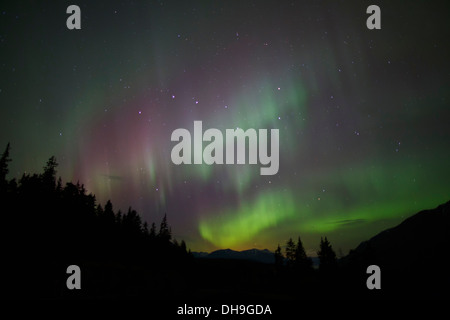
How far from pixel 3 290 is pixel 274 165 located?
30994 millimetres

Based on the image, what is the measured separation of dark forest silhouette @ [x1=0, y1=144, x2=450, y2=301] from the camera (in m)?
28.0

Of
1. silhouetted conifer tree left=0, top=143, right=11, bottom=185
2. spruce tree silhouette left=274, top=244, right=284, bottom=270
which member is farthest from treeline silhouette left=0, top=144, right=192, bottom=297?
spruce tree silhouette left=274, top=244, right=284, bottom=270

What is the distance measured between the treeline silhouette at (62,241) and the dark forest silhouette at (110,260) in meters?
0.10

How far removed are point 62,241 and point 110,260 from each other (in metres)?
9.32

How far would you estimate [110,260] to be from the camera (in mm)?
46094

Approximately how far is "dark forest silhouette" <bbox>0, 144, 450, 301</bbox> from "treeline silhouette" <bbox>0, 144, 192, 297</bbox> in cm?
10

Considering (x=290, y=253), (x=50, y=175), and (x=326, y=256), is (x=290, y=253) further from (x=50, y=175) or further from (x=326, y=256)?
(x=50, y=175)

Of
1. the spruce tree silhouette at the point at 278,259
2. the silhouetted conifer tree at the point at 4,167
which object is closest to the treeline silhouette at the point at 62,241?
the silhouetted conifer tree at the point at 4,167

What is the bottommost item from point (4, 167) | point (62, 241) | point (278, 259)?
point (278, 259)

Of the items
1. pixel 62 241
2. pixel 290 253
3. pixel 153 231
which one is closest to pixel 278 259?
pixel 290 253

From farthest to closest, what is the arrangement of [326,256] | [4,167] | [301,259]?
[301,259], [326,256], [4,167]

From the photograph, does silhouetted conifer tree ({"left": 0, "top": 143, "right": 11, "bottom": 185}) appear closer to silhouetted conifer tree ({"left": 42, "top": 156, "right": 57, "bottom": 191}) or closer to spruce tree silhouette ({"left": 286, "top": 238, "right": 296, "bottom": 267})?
silhouetted conifer tree ({"left": 42, "top": 156, "right": 57, "bottom": 191})

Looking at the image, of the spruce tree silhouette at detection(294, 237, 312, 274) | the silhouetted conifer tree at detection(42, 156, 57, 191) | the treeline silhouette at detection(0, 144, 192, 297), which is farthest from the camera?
the spruce tree silhouette at detection(294, 237, 312, 274)
